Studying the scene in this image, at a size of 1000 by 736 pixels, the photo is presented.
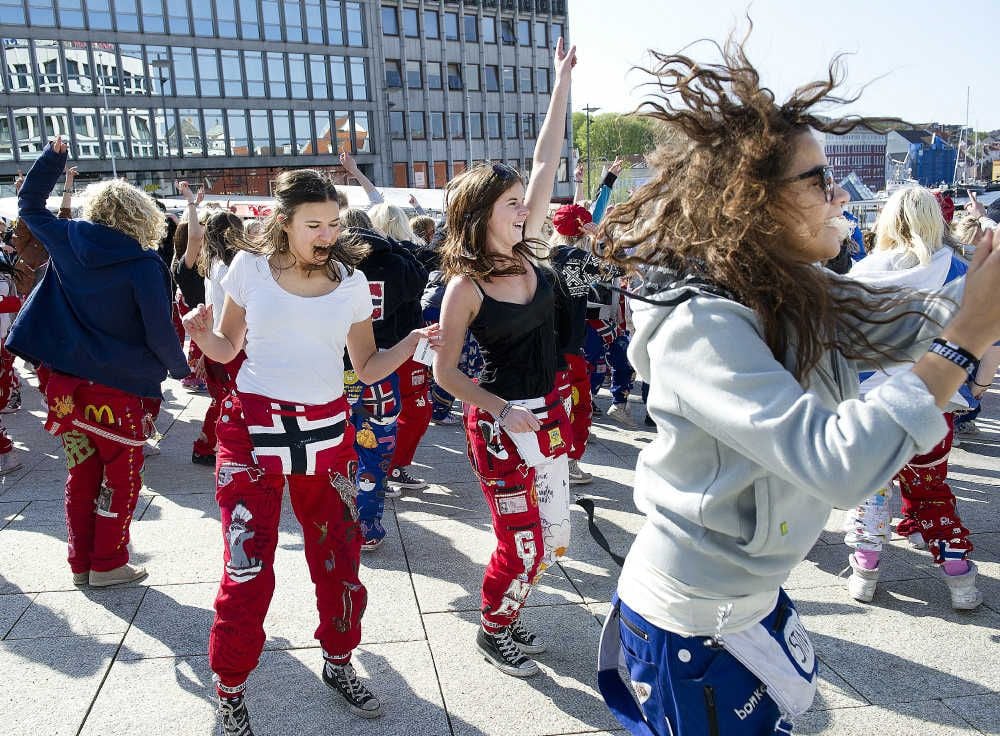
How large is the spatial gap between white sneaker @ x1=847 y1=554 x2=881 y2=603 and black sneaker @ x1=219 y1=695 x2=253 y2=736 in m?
3.00

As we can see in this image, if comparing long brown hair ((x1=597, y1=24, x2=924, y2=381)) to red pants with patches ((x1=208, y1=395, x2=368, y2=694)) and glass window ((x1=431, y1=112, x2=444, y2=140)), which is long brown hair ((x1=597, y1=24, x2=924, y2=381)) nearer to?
red pants with patches ((x1=208, y1=395, x2=368, y2=694))

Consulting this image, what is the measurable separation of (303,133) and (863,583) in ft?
156

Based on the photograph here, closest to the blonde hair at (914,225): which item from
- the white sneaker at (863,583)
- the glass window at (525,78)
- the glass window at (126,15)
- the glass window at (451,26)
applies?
the white sneaker at (863,583)

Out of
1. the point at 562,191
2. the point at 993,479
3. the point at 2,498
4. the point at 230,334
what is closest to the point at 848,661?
the point at 230,334

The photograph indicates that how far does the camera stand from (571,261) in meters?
5.42

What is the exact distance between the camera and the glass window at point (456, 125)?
5391cm

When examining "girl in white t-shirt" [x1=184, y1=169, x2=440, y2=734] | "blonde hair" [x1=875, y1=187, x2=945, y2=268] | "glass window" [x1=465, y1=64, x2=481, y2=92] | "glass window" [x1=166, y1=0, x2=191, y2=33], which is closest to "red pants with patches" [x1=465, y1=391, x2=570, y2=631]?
"girl in white t-shirt" [x1=184, y1=169, x2=440, y2=734]

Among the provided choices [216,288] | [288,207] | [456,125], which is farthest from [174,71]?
[288,207]

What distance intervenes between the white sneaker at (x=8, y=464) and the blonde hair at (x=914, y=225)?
6463 mm

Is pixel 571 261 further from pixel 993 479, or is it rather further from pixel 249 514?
pixel 993 479

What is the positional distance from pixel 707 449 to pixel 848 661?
8.25 ft

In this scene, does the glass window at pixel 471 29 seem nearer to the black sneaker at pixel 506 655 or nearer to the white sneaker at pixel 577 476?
the white sneaker at pixel 577 476

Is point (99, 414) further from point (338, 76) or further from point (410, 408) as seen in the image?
point (338, 76)

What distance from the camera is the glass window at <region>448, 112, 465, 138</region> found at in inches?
2122
